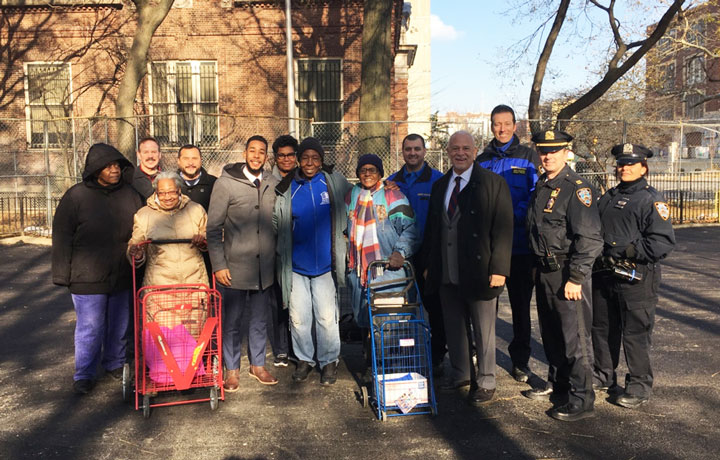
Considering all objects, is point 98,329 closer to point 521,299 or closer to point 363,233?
point 363,233

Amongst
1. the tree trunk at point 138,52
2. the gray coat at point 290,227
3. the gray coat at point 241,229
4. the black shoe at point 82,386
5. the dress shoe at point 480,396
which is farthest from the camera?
the tree trunk at point 138,52

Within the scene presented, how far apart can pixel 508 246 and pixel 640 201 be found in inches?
43.2

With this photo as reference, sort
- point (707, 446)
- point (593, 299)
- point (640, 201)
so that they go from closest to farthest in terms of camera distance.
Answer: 1. point (707, 446)
2. point (640, 201)
3. point (593, 299)

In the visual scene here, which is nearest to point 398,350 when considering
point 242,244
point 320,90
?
point 242,244

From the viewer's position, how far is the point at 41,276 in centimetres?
1200

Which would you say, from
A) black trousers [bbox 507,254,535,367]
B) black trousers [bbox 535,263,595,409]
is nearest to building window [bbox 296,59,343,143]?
black trousers [bbox 507,254,535,367]

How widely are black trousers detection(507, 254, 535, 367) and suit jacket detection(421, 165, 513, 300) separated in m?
0.55

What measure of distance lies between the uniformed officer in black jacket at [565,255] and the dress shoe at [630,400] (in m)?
0.33

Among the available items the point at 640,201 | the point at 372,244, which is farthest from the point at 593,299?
the point at 372,244

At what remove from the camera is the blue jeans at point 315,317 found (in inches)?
243

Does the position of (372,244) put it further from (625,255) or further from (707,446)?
(707,446)

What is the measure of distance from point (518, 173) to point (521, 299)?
1161 mm

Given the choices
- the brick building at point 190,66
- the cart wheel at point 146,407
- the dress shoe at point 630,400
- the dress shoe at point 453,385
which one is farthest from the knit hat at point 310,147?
the brick building at point 190,66

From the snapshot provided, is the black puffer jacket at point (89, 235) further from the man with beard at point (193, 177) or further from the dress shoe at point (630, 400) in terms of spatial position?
the dress shoe at point (630, 400)
